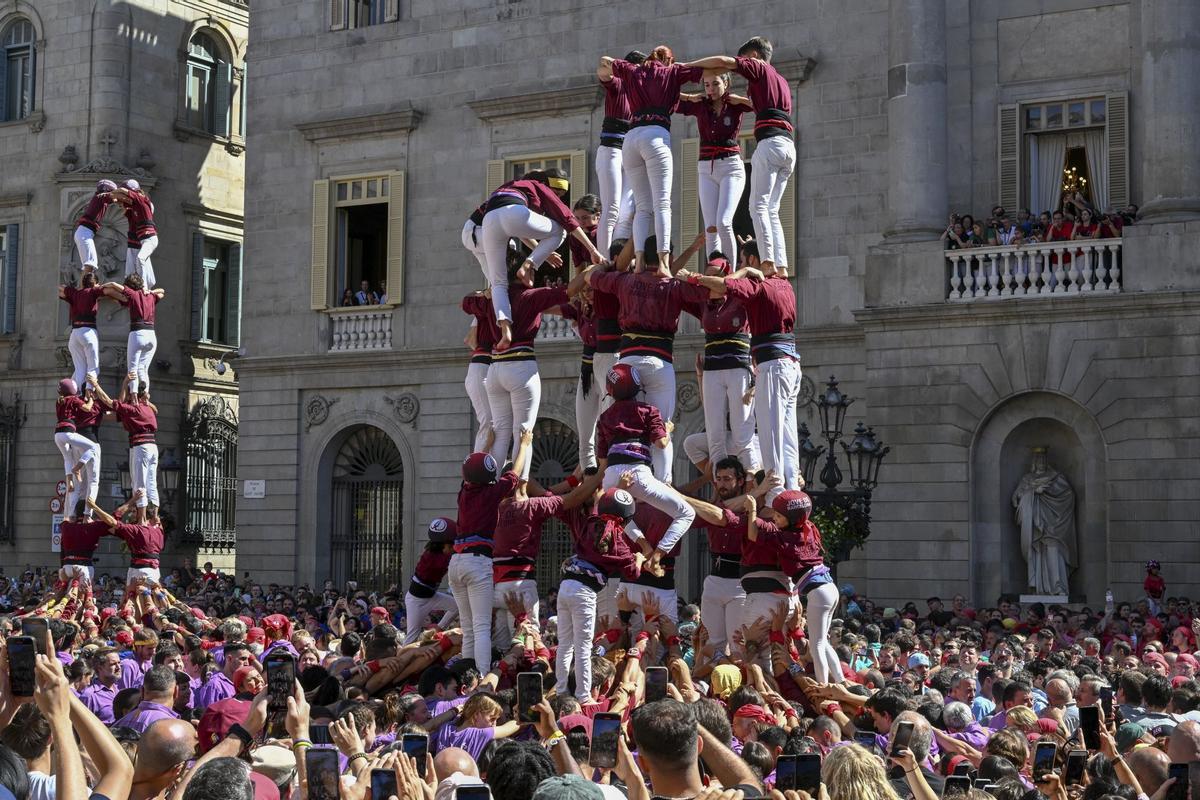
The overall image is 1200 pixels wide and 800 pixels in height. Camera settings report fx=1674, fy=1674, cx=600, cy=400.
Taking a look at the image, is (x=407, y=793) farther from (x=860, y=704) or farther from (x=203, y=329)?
(x=203, y=329)

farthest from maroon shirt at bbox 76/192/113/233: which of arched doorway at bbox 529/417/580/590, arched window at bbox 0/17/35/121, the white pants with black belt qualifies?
arched window at bbox 0/17/35/121

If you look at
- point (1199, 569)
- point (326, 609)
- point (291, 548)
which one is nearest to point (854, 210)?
point (1199, 569)

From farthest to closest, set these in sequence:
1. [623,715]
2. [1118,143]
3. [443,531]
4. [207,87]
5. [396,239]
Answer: [207,87] → [396,239] → [1118,143] → [443,531] → [623,715]

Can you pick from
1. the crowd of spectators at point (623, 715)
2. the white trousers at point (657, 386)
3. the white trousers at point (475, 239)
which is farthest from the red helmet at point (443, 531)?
the white trousers at point (475, 239)

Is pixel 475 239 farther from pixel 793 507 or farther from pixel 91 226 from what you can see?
pixel 91 226

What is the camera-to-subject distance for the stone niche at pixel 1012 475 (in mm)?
24922

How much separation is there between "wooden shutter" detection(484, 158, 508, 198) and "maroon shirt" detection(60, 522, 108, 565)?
1080 centimetres

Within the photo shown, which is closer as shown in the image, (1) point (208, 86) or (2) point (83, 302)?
(2) point (83, 302)

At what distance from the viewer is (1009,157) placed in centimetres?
2633

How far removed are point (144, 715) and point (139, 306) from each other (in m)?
15.2

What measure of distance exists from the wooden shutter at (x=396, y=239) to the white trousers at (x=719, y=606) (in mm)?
18312

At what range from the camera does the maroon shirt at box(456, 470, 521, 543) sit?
14258mm

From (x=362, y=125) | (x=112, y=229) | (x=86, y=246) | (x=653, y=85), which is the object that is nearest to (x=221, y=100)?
(x=112, y=229)

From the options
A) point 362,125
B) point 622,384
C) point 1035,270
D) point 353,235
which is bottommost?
point 622,384
